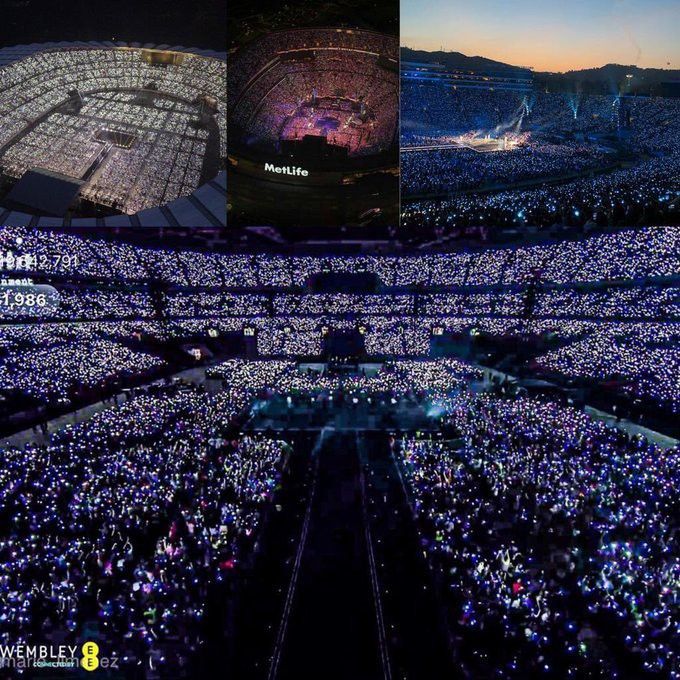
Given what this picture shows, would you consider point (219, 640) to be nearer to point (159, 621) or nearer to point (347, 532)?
point (159, 621)

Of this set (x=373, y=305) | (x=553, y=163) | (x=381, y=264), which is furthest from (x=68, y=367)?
(x=553, y=163)

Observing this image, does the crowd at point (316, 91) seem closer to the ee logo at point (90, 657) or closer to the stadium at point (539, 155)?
the stadium at point (539, 155)

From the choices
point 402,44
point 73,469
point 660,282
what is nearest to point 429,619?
point 73,469

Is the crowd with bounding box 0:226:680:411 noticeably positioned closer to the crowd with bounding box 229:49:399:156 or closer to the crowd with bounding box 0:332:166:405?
the crowd with bounding box 0:332:166:405

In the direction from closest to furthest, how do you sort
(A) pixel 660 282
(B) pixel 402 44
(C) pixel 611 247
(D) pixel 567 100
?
(B) pixel 402 44
(D) pixel 567 100
(C) pixel 611 247
(A) pixel 660 282

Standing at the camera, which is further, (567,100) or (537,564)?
(567,100)

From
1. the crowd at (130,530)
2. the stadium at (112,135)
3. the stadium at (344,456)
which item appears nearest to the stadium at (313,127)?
the stadium at (112,135)
